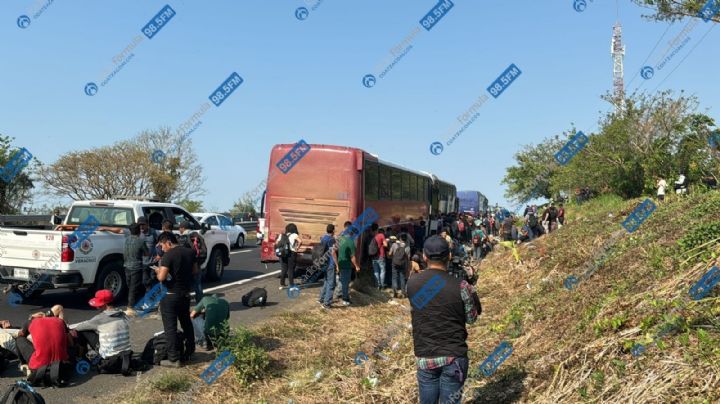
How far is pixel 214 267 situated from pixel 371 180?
16.0 feet

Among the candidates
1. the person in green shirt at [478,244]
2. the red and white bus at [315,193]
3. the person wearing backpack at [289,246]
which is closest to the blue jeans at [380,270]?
the red and white bus at [315,193]

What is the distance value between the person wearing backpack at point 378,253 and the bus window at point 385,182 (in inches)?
117

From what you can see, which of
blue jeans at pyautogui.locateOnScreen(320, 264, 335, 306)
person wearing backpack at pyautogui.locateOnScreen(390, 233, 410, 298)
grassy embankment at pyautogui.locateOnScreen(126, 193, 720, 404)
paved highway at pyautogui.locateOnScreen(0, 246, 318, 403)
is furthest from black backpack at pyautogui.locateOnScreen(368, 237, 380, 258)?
grassy embankment at pyautogui.locateOnScreen(126, 193, 720, 404)

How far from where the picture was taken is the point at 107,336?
21.4 ft

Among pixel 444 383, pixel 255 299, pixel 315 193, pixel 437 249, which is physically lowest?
pixel 255 299

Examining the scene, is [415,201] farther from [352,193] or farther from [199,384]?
[199,384]

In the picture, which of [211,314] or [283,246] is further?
[283,246]

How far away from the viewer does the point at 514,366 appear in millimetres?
5930

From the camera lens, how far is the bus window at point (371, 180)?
14315 millimetres

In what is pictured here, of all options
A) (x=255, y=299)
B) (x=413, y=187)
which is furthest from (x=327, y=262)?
(x=413, y=187)

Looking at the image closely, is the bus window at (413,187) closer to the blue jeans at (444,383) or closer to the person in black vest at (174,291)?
the person in black vest at (174,291)

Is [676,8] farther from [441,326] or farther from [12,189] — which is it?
[12,189]

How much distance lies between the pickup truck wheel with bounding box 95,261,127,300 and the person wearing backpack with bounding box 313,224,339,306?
12.8 feet

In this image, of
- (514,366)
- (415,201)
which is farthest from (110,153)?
(514,366)
